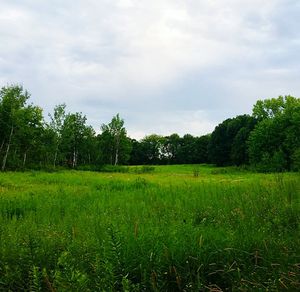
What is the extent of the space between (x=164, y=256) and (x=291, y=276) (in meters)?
1.23

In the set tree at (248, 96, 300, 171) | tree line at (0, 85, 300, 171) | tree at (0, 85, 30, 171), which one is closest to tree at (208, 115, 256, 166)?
tree line at (0, 85, 300, 171)

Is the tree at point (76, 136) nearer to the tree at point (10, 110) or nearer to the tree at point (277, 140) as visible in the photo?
the tree at point (10, 110)

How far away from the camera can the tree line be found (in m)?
49.1

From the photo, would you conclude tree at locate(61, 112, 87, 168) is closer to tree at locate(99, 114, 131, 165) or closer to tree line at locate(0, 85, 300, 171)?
tree line at locate(0, 85, 300, 171)

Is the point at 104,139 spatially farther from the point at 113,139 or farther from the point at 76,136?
the point at 76,136

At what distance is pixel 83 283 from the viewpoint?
254cm

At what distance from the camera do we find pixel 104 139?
81.9m

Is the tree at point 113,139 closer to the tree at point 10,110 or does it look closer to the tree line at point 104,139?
the tree line at point 104,139

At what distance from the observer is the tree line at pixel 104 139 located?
161 feet

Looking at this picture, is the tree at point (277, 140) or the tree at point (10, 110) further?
the tree at point (277, 140)

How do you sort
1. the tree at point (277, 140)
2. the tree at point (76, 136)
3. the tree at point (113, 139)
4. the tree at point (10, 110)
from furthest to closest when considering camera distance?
1. the tree at point (113, 139)
2. the tree at point (76, 136)
3. the tree at point (277, 140)
4. the tree at point (10, 110)

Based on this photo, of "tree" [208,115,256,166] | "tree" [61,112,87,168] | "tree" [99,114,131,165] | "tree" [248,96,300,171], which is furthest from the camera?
"tree" [99,114,131,165]

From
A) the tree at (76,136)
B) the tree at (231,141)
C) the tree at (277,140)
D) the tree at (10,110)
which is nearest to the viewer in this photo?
the tree at (10,110)

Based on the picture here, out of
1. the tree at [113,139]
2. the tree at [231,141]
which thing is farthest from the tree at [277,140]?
the tree at [113,139]
